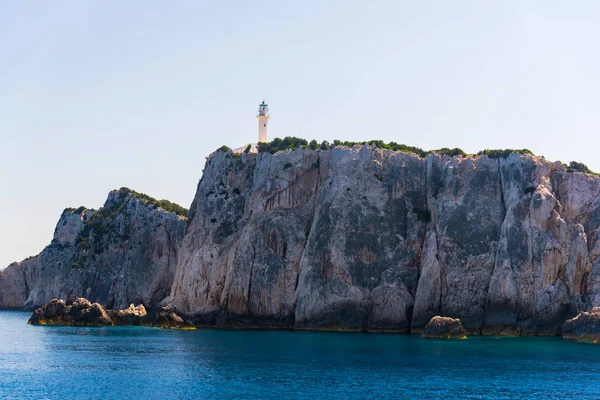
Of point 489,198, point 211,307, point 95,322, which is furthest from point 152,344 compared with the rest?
point 489,198

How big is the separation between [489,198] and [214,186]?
122 ft

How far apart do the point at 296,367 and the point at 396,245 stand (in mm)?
35326

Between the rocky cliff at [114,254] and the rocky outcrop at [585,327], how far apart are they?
66.5m

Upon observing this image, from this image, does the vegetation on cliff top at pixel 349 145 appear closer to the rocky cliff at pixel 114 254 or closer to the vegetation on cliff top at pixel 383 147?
the vegetation on cliff top at pixel 383 147

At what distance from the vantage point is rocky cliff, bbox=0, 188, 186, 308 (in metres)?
125

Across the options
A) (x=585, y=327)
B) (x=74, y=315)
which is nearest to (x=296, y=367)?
(x=585, y=327)

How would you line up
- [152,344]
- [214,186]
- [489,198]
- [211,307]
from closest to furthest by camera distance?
[152,344]
[489,198]
[211,307]
[214,186]

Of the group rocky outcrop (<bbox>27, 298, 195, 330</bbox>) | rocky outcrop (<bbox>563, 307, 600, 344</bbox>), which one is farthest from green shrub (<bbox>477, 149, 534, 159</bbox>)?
rocky outcrop (<bbox>27, 298, 195, 330</bbox>)

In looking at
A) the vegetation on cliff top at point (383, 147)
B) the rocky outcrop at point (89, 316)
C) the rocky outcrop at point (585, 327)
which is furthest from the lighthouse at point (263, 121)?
the rocky outcrop at point (585, 327)

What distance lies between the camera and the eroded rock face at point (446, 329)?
7825 centimetres

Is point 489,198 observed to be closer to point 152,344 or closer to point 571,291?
point 571,291

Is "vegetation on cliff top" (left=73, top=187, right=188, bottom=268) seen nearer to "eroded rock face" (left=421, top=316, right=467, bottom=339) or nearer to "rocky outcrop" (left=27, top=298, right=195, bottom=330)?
"rocky outcrop" (left=27, top=298, right=195, bottom=330)

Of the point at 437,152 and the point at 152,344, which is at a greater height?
the point at 437,152

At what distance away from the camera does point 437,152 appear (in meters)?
97.2
